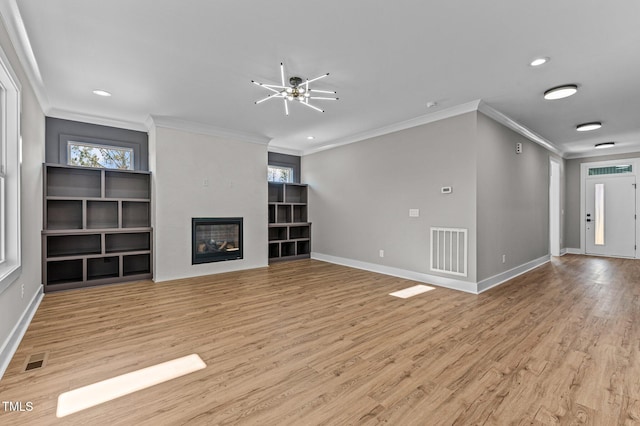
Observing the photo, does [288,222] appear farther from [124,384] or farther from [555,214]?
[555,214]

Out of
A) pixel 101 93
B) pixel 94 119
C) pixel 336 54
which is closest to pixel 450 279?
pixel 336 54

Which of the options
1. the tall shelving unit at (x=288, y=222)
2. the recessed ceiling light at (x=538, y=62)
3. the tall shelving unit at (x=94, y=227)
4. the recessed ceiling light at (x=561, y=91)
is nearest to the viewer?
the recessed ceiling light at (x=538, y=62)

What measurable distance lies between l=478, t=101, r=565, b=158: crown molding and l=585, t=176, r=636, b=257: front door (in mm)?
1822

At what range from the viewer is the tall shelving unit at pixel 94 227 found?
14.1 feet

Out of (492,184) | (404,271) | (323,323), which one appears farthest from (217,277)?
(492,184)

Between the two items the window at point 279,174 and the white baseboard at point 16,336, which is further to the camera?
the window at point 279,174

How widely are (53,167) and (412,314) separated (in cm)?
541

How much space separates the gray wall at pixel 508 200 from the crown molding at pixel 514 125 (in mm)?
81

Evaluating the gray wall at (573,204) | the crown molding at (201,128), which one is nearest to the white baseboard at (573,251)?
the gray wall at (573,204)

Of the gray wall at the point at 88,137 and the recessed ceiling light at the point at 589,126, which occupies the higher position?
the recessed ceiling light at the point at 589,126

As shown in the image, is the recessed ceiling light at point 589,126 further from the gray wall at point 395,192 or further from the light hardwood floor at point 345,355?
the light hardwood floor at point 345,355

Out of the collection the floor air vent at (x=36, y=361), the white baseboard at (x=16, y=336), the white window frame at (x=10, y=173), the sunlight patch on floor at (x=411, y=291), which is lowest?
the floor air vent at (x=36, y=361)

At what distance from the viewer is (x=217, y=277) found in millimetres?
5027

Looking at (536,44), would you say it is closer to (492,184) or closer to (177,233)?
(492,184)
